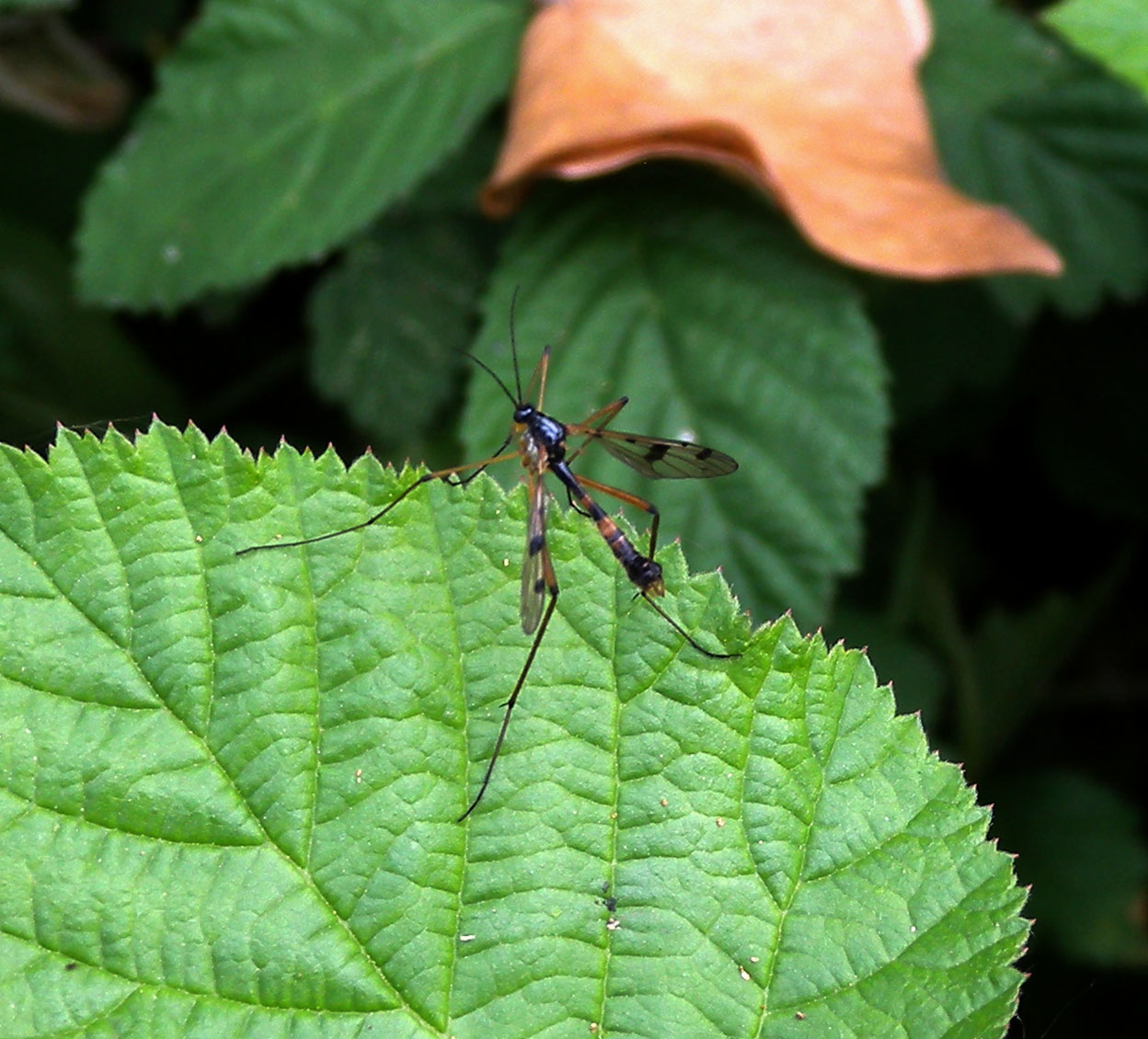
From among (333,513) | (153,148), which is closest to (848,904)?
(333,513)

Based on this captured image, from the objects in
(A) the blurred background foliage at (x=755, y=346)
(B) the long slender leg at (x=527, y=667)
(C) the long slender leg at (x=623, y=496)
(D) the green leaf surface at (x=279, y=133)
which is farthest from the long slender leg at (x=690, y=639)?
(D) the green leaf surface at (x=279, y=133)

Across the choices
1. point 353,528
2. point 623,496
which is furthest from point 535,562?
point 623,496

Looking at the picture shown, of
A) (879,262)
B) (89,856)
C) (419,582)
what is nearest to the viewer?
(89,856)

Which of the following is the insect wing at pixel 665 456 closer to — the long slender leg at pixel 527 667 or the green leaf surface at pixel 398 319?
the green leaf surface at pixel 398 319

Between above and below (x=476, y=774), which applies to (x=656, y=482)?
below

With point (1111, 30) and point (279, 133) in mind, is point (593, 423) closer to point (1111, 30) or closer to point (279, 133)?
point (279, 133)

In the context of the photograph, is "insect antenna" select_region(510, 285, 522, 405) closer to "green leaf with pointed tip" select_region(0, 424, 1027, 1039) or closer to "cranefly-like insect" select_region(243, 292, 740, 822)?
"cranefly-like insect" select_region(243, 292, 740, 822)

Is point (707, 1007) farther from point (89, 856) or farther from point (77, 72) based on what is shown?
point (77, 72)

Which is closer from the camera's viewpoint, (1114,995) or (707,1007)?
(707,1007)
